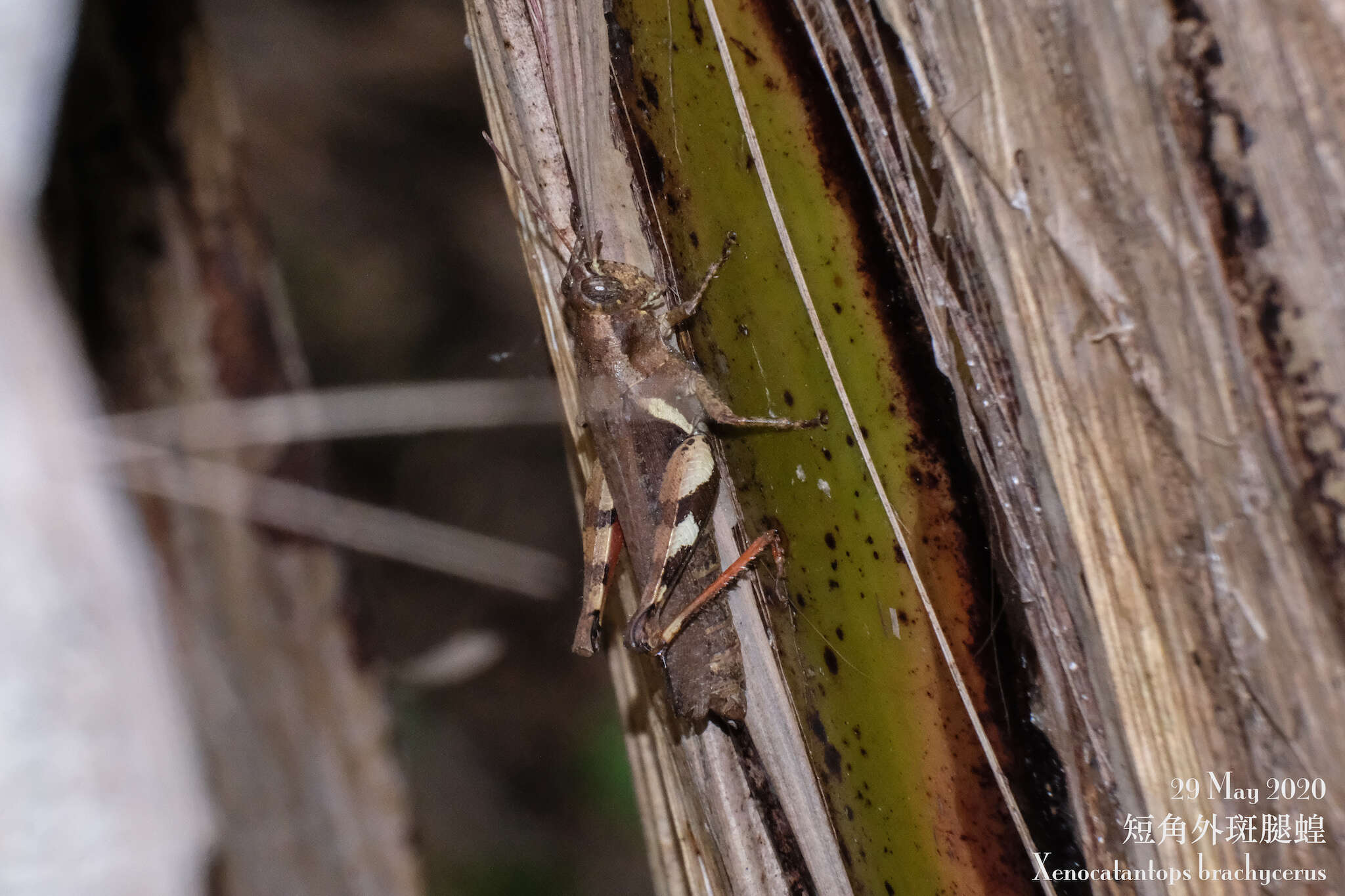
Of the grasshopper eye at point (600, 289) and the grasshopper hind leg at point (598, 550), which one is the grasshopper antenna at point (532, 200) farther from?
the grasshopper hind leg at point (598, 550)

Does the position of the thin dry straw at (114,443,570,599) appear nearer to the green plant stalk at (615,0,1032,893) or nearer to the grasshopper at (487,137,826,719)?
the grasshopper at (487,137,826,719)

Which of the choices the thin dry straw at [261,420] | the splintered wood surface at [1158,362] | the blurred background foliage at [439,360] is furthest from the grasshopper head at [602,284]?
the blurred background foliage at [439,360]

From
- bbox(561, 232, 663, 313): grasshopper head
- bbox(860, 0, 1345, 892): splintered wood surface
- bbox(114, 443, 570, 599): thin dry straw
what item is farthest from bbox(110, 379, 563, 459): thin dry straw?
bbox(860, 0, 1345, 892): splintered wood surface

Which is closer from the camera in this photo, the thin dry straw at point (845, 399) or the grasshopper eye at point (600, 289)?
the thin dry straw at point (845, 399)

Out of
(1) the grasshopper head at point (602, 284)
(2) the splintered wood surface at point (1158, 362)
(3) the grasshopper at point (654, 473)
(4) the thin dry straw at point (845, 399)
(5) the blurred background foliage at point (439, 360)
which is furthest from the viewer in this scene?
(5) the blurred background foliage at point (439, 360)

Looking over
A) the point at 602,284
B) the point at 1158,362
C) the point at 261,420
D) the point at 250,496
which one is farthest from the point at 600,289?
the point at 250,496

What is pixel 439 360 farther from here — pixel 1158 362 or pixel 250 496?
pixel 1158 362
